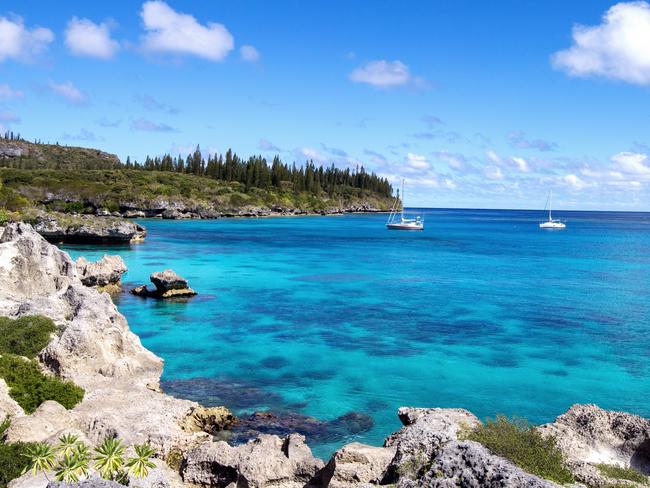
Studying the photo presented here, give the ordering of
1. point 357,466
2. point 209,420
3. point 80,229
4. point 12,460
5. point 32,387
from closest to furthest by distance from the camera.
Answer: point 12,460
point 357,466
point 32,387
point 209,420
point 80,229

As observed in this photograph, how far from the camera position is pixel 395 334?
3772 centimetres

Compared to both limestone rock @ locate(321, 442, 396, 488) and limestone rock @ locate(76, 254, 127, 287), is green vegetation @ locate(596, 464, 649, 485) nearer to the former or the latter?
limestone rock @ locate(321, 442, 396, 488)

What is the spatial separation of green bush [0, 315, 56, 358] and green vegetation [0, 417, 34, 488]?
9194 millimetres

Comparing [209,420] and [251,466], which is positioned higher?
[251,466]

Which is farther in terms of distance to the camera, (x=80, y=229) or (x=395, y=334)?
(x=80, y=229)

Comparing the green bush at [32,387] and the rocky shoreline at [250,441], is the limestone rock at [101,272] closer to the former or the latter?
the rocky shoreline at [250,441]

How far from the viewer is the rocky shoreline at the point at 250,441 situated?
1103 centimetres

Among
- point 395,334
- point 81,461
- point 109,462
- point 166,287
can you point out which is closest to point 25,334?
point 81,461

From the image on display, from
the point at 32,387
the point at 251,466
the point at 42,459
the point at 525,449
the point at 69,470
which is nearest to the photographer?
the point at 69,470

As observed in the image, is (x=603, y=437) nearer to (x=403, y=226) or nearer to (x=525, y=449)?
(x=525, y=449)

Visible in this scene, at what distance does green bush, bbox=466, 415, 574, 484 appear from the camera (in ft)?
40.1

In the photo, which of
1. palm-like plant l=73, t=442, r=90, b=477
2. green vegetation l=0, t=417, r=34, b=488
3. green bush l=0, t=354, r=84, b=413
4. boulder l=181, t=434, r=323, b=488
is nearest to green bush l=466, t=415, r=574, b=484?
boulder l=181, t=434, r=323, b=488

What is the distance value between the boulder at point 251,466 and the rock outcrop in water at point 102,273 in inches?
1418

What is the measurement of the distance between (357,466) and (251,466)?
2.95 metres
